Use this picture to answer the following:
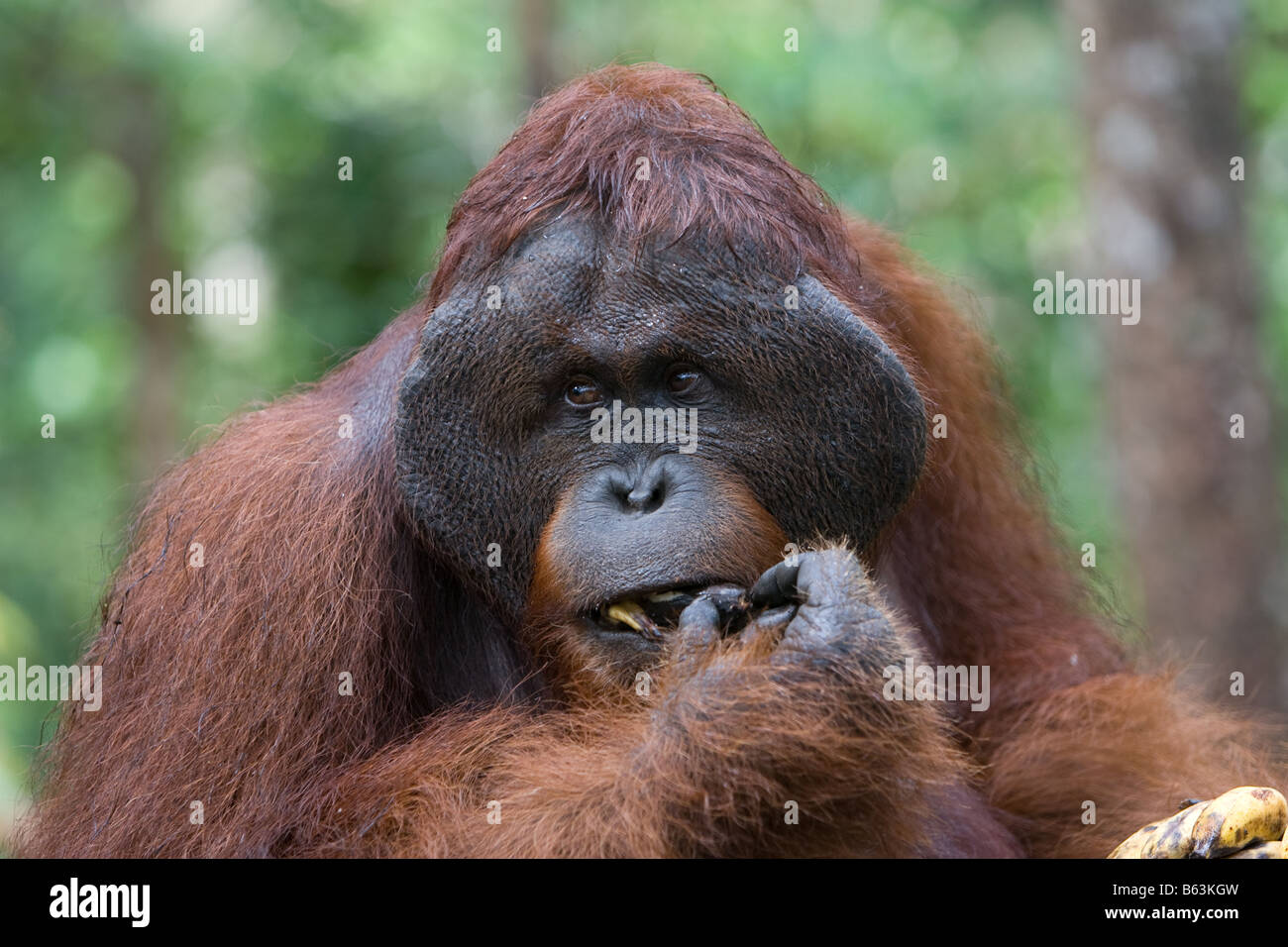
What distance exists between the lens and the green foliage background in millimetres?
8211

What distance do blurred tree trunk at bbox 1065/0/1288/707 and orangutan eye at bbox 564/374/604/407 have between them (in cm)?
358

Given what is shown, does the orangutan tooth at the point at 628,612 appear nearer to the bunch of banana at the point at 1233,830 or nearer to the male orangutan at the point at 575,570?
the male orangutan at the point at 575,570

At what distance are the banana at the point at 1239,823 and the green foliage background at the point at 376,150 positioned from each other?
5.27 meters

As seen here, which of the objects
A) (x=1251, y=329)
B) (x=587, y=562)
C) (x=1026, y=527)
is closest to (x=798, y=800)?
(x=587, y=562)

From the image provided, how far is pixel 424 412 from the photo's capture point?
Answer: 287 cm

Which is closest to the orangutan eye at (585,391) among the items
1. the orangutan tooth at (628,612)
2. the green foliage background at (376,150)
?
the orangutan tooth at (628,612)

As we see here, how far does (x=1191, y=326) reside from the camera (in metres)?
5.66

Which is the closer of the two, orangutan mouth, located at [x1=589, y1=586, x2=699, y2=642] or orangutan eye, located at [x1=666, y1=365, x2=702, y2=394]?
orangutan mouth, located at [x1=589, y1=586, x2=699, y2=642]

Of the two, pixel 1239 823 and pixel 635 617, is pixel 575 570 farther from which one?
pixel 1239 823

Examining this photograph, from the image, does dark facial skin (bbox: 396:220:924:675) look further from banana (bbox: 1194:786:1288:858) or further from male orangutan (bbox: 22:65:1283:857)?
banana (bbox: 1194:786:1288:858)

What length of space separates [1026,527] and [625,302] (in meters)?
2.10

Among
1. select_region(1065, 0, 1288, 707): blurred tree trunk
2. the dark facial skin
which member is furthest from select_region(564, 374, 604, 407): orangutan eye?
select_region(1065, 0, 1288, 707): blurred tree trunk

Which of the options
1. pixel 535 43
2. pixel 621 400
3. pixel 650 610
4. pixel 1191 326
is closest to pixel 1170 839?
pixel 650 610

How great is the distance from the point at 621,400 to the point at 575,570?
362 mm
